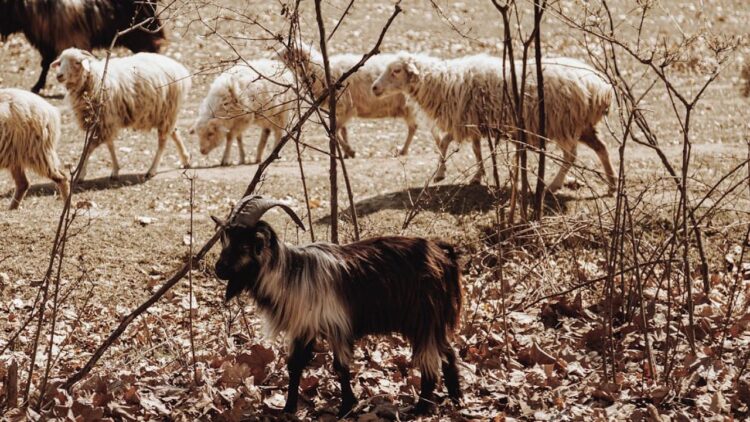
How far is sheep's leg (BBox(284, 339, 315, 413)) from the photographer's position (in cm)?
438

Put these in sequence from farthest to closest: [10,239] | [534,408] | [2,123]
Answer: [2,123]
[10,239]
[534,408]

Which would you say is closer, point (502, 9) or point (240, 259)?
point (240, 259)

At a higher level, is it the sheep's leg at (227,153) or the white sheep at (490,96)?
the white sheep at (490,96)

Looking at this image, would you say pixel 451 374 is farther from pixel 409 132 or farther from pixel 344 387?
pixel 409 132

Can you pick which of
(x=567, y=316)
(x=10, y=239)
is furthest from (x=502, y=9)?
(x=10, y=239)

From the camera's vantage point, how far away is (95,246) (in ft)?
26.5

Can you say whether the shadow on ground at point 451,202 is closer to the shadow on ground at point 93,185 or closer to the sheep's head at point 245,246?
the shadow on ground at point 93,185

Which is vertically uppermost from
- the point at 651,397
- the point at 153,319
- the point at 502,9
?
the point at 502,9

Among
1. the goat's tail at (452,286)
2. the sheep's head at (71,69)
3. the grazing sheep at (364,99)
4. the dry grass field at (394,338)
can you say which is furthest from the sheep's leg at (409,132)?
the goat's tail at (452,286)

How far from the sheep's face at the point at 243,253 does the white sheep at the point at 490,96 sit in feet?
17.7

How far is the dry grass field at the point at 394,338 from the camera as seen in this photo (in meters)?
4.50

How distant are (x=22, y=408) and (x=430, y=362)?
76.4 inches

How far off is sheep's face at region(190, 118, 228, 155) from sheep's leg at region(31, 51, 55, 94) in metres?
4.54

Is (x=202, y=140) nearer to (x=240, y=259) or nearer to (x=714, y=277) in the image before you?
(x=714, y=277)
